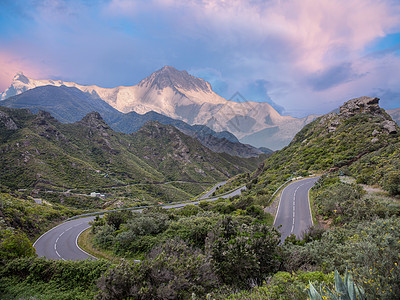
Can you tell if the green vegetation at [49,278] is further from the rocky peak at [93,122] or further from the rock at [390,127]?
the rocky peak at [93,122]

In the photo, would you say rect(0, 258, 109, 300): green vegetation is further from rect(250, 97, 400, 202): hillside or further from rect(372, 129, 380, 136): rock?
rect(372, 129, 380, 136): rock

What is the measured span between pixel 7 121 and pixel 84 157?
33.3 meters

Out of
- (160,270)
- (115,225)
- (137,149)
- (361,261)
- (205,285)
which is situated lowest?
(115,225)

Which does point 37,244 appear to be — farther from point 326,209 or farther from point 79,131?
point 79,131

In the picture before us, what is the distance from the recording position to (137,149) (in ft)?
431

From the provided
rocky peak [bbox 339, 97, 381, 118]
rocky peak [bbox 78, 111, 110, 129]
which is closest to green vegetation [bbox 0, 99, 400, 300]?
rocky peak [bbox 339, 97, 381, 118]

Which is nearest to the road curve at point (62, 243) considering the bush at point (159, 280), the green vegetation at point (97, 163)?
the bush at point (159, 280)

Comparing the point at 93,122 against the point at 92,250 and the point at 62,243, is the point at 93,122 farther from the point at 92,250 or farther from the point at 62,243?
the point at 92,250

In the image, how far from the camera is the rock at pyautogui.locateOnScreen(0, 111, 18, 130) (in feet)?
256

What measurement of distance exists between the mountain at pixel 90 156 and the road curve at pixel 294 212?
207ft

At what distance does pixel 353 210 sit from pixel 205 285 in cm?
1216

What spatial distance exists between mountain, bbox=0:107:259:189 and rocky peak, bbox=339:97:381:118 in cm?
7779

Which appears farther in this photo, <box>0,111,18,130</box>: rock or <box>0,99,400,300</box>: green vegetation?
<box>0,111,18,130</box>: rock

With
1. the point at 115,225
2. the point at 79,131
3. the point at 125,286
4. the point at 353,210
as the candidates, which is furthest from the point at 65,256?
the point at 79,131
